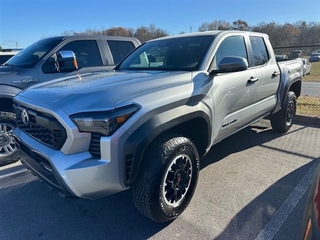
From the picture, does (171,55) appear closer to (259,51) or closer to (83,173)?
(259,51)

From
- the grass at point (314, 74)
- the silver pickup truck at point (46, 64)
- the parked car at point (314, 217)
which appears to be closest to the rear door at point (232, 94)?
the parked car at point (314, 217)

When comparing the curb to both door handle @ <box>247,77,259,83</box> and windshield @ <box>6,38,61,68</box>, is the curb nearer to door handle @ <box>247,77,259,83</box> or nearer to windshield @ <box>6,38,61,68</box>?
door handle @ <box>247,77,259,83</box>

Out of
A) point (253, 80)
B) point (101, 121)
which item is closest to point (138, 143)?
point (101, 121)

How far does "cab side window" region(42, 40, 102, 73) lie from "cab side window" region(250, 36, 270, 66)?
2910 mm

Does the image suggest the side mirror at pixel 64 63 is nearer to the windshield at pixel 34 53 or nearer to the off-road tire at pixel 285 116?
the windshield at pixel 34 53

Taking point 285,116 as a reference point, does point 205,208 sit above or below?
below

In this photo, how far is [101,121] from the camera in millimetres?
2047

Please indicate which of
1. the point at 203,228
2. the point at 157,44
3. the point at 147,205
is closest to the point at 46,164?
the point at 147,205

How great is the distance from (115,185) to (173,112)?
848mm

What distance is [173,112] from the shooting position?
2.43 meters

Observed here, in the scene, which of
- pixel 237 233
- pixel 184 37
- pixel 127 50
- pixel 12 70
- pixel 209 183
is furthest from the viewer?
pixel 127 50

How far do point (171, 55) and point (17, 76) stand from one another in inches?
98.6

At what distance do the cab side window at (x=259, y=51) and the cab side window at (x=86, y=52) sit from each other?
9.55 ft

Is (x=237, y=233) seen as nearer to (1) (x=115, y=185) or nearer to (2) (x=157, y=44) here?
(1) (x=115, y=185)
